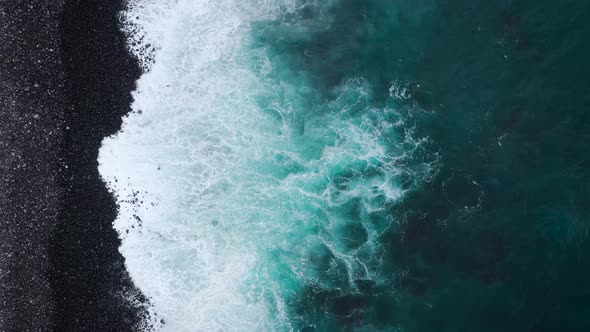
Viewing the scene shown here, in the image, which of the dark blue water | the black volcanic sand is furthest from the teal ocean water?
the black volcanic sand

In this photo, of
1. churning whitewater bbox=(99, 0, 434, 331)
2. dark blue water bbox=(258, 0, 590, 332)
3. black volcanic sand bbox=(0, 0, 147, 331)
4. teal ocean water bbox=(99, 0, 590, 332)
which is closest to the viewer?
black volcanic sand bbox=(0, 0, 147, 331)

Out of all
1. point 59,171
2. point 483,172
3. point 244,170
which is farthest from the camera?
point 244,170

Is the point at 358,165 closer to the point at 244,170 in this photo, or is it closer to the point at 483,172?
the point at 244,170

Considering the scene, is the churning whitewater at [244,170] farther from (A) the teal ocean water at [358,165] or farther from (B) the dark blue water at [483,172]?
(B) the dark blue water at [483,172]

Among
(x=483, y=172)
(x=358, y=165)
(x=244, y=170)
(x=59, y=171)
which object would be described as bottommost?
(x=483, y=172)

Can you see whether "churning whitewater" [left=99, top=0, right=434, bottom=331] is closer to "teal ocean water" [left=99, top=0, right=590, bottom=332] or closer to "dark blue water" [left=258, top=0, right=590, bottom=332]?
"teal ocean water" [left=99, top=0, right=590, bottom=332]

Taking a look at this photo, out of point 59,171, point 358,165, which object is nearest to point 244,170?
point 358,165

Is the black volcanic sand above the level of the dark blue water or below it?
above
